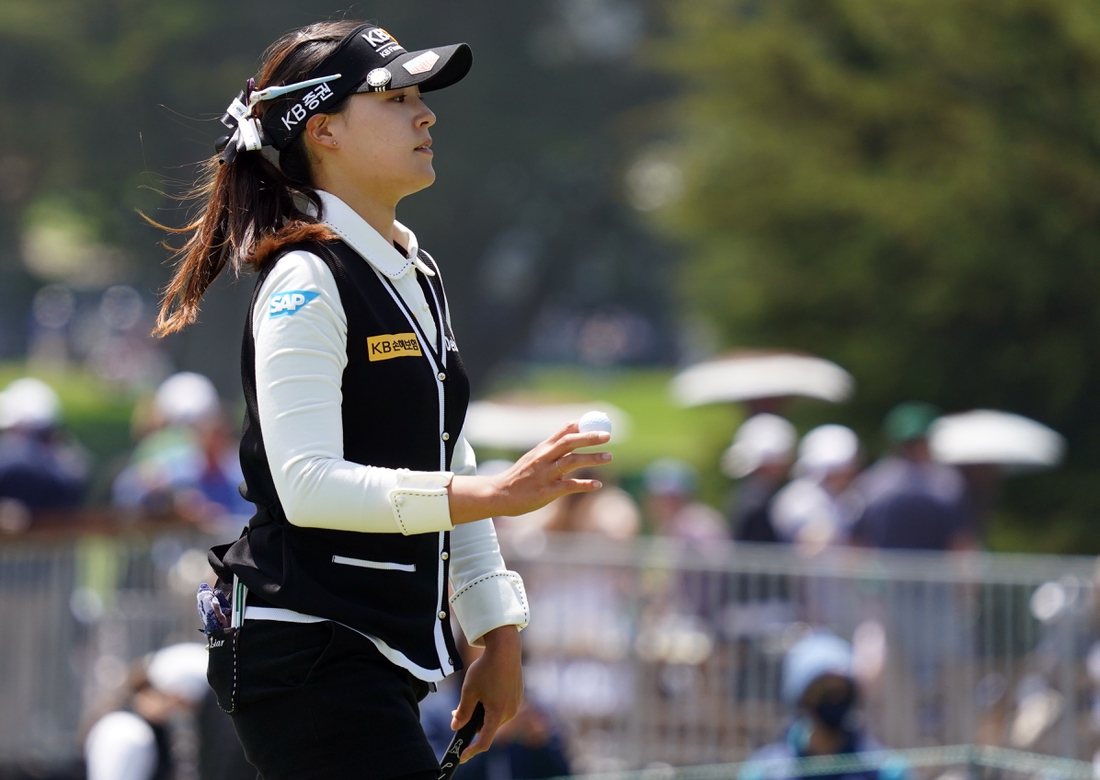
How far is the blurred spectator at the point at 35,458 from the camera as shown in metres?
9.14

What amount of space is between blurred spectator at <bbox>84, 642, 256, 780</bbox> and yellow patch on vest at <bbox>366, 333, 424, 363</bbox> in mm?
3344

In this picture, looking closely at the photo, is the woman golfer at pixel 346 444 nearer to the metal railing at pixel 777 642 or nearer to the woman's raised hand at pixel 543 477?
the woman's raised hand at pixel 543 477

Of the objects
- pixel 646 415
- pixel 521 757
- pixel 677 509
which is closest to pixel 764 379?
pixel 677 509

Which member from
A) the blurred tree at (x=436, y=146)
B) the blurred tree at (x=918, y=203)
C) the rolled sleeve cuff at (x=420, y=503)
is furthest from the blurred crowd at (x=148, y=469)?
the blurred tree at (x=436, y=146)

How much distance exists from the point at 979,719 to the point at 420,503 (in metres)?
6.00

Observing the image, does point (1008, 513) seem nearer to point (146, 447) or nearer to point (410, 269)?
point (146, 447)

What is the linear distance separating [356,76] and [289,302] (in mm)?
485

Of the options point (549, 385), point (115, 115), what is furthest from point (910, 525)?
point (549, 385)

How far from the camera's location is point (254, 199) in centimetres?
284

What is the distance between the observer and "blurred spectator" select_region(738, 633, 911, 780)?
6.83 m

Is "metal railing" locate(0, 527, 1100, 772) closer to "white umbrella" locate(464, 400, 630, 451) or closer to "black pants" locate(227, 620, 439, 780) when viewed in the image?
"black pants" locate(227, 620, 439, 780)

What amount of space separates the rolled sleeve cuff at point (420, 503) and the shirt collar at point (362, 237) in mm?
454

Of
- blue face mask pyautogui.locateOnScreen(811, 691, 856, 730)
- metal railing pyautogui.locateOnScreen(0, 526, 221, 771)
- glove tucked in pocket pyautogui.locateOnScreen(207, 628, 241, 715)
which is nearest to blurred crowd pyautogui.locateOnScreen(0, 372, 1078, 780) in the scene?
blue face mask pyautogui.locateOnScreen(811, 691, 856, 730)

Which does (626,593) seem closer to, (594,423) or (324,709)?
(324,709)
